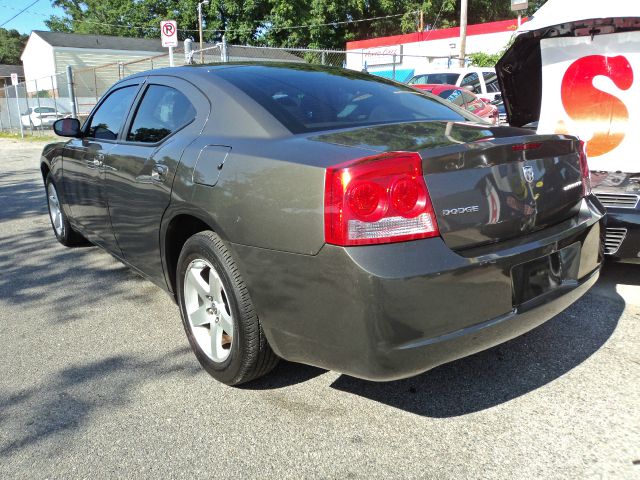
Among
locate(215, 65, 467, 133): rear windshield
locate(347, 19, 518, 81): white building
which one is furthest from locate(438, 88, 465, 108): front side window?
locate(347, 19, 518, 81): white building

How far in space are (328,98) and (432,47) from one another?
28.4 m

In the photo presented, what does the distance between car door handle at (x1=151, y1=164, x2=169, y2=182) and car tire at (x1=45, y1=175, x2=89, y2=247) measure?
2310mm

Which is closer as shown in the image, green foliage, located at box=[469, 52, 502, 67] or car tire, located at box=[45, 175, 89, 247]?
car tire, located at box=[45, 175, 89, 247]

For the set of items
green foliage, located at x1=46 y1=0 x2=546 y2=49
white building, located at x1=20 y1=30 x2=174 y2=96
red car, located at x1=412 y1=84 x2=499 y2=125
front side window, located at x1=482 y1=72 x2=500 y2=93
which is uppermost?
green foliage, located at x1=46 y1=0 x2=546 y2=49

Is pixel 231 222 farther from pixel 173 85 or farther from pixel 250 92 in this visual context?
pixel 173 85

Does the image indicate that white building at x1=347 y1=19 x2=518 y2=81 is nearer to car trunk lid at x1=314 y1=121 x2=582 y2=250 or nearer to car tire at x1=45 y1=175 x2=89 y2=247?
car tire at x1=45 y1=175 x2=89 y2=247

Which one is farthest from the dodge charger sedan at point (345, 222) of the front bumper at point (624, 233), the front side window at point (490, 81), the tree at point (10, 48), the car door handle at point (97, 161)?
the tree at point (10, 48)

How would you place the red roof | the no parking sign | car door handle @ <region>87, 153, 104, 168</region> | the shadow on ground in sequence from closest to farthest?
the shadow on ground
car door handle @ <region>87, 153, 104, 168</region>
the no parking sign
the red roof

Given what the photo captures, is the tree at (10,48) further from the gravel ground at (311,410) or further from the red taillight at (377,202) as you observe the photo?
the red taillight at (377,202)

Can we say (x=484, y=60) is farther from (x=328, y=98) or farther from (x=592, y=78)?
(x=328, y=98)

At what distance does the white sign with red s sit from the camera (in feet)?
14.8

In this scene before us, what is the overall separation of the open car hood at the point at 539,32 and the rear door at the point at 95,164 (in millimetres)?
3342

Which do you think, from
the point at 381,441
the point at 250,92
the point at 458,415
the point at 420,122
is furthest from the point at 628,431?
the point at 250,92

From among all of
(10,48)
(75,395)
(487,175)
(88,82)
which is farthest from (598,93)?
(10,48)
